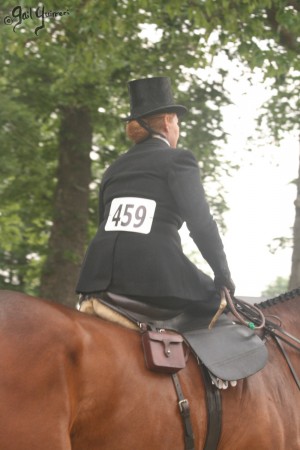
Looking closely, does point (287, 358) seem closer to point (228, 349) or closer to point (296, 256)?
point (228, 349)

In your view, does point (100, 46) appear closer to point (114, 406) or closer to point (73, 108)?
point (73, 108)

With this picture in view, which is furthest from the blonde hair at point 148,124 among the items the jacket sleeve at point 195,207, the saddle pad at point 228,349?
the saddle pad at point 228,349

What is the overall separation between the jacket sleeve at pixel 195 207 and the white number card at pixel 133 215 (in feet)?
0.58

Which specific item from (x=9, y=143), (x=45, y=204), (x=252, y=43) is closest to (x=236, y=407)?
(x=252, y=43)

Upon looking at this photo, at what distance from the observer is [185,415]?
5.05m

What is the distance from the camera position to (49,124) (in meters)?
17.9

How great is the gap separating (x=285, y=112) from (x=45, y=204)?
5.02 m

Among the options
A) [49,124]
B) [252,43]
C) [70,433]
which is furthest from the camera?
[49,124]

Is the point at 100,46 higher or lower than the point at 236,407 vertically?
higher

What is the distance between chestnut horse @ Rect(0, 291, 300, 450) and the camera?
4.35 meters

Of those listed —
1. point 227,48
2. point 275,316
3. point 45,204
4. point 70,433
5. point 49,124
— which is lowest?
point 70,433

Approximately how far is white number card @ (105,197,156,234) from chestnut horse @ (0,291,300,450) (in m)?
0.61

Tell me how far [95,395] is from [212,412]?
912 mm
